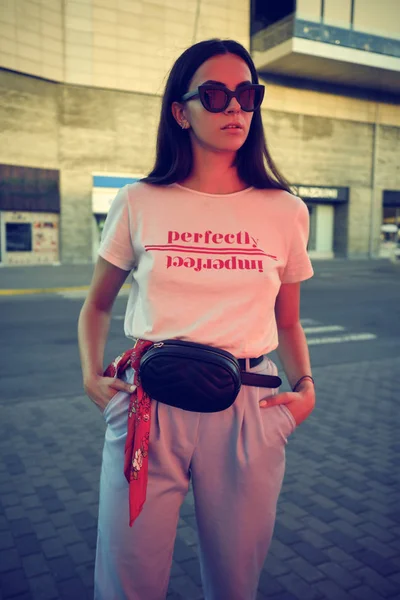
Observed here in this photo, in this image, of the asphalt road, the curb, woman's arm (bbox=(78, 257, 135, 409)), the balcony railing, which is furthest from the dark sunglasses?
the balcony railing

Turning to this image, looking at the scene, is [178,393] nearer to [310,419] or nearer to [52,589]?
[52,589]

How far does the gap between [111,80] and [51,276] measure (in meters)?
10.1

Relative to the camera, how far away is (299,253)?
5.91 ft

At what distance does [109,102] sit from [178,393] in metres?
25.4

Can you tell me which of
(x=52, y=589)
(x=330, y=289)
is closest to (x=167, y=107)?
(x=52, y=589)

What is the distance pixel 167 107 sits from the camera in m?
1.82

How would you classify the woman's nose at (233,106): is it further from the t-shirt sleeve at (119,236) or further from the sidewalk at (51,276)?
the sidewalk at (51,276)

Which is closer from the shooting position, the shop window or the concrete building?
the concrete building

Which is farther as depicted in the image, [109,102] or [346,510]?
A: [109,102]

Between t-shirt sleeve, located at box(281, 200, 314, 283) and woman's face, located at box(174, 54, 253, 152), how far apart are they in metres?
0.29

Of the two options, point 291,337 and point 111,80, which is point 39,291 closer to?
point 111,80

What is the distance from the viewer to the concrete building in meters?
23.3

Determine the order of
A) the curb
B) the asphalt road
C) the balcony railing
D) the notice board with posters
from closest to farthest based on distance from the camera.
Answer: the asphalt road < the curb < the notice board with posters < the balcony railing

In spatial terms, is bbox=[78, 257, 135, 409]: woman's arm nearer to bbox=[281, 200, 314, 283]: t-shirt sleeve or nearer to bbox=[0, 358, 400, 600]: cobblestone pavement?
bbox=[281, 200, 314, 283]: t-shirt sleeve
